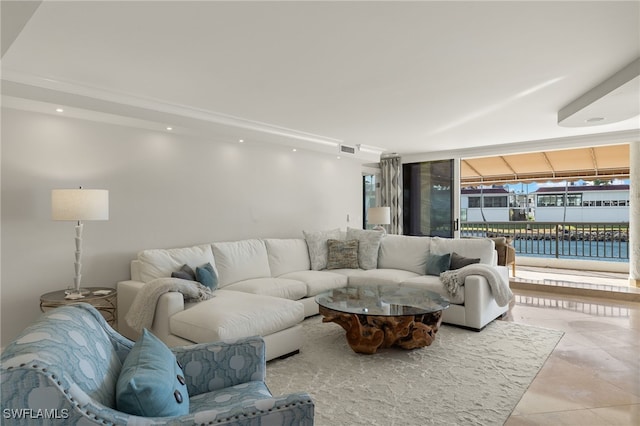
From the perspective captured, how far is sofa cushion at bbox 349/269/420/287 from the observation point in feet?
15.8

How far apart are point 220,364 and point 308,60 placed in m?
2.28

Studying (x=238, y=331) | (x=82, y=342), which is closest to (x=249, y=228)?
(x=238, y=331)

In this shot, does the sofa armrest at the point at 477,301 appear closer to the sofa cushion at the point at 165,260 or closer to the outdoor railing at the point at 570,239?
the sofa cushion at the point at 165,260

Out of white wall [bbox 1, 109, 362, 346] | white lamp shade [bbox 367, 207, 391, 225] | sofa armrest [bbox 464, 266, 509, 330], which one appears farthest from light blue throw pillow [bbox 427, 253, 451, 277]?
white wall [bbox 1, 109, 362, 346]

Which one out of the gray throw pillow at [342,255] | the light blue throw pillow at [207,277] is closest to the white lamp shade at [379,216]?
the gray throw pillow at [342,255]

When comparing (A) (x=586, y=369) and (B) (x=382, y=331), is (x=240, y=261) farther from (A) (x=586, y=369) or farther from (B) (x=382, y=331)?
(A) (x=586, y=369)

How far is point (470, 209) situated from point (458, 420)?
896 cm

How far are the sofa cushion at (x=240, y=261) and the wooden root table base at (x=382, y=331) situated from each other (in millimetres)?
1436

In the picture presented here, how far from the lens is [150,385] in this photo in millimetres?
1271

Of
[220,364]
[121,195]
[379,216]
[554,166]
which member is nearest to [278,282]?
[121,195]

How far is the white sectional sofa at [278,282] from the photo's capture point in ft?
10.3

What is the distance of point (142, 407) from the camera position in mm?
1234

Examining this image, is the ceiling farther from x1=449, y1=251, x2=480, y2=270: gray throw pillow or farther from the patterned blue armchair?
x1=449, y1=251, x2=480, y2=270: gray throw pillow

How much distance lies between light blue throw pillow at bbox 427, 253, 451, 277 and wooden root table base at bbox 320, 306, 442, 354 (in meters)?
1.30
